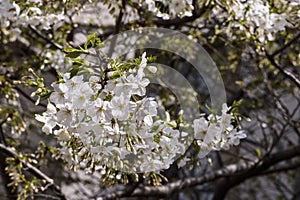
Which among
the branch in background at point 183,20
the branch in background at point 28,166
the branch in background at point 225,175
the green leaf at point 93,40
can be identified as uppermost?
the green leaf at point 93,40

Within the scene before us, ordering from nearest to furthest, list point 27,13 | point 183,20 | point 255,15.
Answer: point 27,13, point 255,15, point 183,20

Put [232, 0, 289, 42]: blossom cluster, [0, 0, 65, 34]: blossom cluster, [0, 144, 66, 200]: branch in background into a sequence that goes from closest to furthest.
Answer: [0, 0, 65, 34]: blossom cluster < [232, 0, 289, 42]: blossom cluster < [0, 144, 66, 200]: branch in background

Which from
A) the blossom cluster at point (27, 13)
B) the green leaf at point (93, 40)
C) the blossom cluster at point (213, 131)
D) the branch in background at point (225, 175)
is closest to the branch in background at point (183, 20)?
the blossom cluster at point (27, 13)

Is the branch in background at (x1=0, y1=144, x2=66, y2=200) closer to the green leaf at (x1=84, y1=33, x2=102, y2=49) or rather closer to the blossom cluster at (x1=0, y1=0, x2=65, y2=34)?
the blossom cluster at (x1=0, y1=0, x2=65, y2=34)

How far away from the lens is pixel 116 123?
1783mm

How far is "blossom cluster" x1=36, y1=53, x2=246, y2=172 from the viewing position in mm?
1707

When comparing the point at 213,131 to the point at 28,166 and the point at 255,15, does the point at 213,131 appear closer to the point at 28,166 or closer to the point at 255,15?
the point at 255,15

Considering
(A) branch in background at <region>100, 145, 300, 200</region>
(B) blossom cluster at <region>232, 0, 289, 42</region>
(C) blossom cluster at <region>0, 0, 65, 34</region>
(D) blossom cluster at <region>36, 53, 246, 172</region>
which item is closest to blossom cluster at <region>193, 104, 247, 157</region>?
(D) blossom cluster at <region>36, 53, 246, 172</region>

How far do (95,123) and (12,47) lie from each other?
357 cm

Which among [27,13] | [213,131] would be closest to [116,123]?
[213,131]

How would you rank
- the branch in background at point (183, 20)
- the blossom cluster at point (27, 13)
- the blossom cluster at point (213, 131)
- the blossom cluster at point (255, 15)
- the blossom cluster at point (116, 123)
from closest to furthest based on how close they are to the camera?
1. the blossom cluster at point (116, 123)
2. the blossom cluster at point (213, 131)
3. the blossom cluster at point (27, 13)
4. the blossom cluster at point (255, 15)
5. the branch in background at point (183, 20)

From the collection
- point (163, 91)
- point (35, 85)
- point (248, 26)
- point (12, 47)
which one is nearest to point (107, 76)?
point (35, 85)

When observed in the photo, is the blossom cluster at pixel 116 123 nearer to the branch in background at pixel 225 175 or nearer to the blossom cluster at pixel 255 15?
the blossom cluster at pixel 255 15

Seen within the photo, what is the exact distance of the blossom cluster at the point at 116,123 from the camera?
1.71 meters
